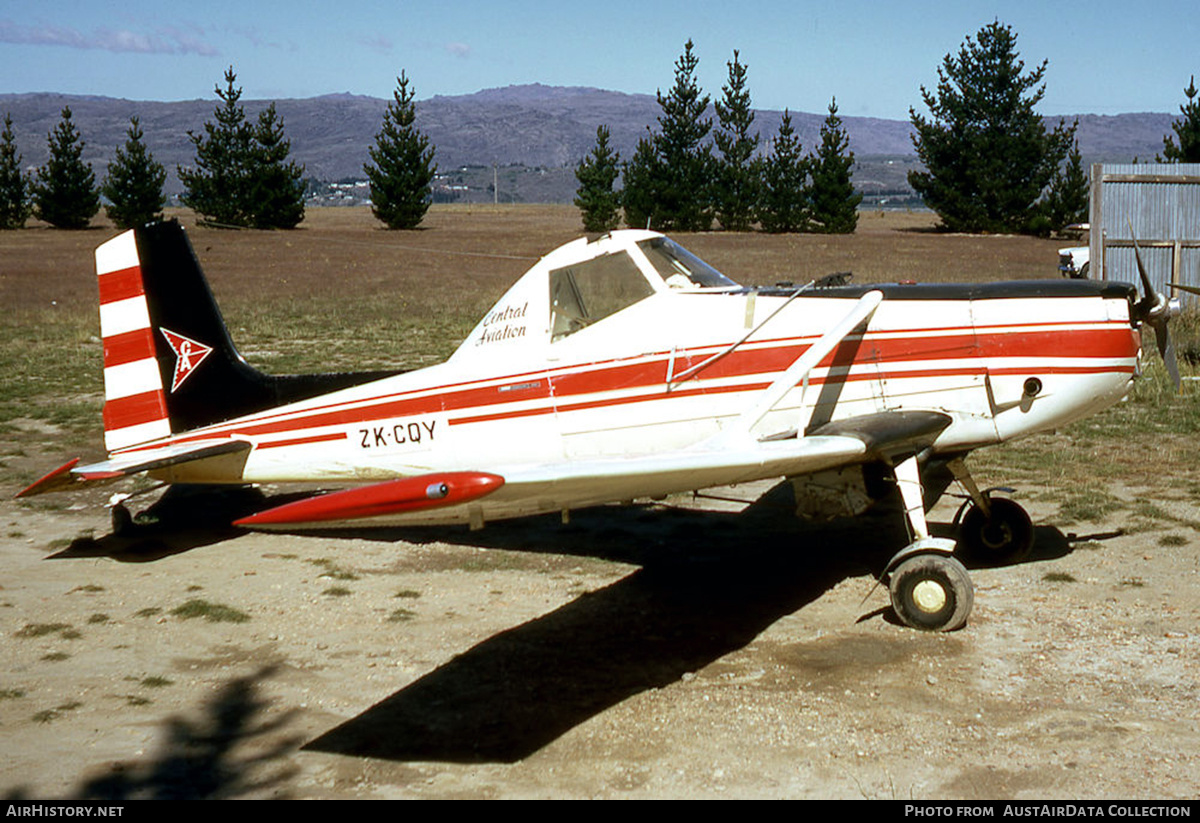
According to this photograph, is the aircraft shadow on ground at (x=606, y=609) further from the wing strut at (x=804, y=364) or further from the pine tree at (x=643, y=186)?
the pine tree at (x=643, y=186)

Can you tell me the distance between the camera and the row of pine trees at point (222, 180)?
2315 inches

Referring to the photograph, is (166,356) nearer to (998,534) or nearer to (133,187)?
(998,534)

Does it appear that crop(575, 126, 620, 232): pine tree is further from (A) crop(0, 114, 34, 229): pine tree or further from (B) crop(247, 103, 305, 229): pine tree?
(A) crop(0, 114, 34, 229): pine tree

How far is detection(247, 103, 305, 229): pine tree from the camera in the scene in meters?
58.9

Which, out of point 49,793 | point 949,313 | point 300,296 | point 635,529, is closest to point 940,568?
point 949,313

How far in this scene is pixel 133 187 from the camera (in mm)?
59031

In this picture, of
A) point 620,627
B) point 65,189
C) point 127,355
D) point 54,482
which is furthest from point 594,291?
point 65,189

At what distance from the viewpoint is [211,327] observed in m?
8.91

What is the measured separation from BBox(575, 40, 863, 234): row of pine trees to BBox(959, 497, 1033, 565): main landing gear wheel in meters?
50.1

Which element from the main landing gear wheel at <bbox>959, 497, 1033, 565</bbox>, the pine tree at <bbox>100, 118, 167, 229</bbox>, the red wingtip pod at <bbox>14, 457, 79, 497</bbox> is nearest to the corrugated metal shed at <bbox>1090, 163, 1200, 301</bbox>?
the main landing gear wheel at <bbox>959, 497, 1033, 565</bbox>

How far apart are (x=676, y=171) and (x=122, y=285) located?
181 ft

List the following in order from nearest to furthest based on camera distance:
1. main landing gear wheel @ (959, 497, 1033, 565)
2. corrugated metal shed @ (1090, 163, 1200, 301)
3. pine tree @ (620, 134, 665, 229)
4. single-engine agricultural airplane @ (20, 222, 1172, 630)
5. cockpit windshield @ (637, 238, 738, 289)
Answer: single-engine agricultural airplane @ (20, 222, 1172, 630), cockpit windshield @ (637, 238, 738, 289), main landing gear wheel @ (959, 497, 1033, 565), corrugated metal shed @ (1090, 163, 1200, 301), pine tree @ (620, 134, 665, 229)

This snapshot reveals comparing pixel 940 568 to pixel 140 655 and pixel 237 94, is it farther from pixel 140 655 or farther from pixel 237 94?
pixel 237 94

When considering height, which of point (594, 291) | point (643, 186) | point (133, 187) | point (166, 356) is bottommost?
point (166, 356)
